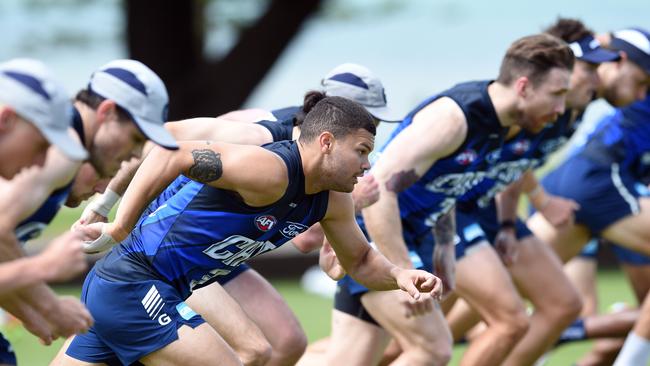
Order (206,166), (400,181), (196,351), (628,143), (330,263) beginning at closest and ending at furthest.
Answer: (206,166)
(196,351)
(330,263)
(400,181)
(628,143)

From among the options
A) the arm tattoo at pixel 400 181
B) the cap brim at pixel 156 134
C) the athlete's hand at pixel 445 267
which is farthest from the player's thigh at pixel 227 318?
the cap brim at pixel 156 134

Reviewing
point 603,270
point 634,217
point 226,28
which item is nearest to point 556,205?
point 634,217

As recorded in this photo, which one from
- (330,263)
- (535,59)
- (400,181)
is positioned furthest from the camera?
(535,59)

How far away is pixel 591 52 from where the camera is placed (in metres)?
7.56

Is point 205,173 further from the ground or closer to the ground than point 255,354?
further from the ground

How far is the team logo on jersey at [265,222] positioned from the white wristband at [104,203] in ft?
2.78

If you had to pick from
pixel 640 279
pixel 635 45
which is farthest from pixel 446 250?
pixel 640 279

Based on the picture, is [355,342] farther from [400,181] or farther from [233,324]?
[233,324]

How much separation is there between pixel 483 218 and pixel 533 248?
38 cm

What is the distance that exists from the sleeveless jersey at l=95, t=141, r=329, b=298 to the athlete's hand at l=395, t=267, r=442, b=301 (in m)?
0.46

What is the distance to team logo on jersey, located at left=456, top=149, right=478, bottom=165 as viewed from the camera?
6.50 metres

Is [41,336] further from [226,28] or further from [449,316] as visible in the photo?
[226,28]

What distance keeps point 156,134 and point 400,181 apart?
6.85ft

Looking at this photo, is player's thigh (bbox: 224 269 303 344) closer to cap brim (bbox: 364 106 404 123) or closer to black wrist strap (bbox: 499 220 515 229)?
cap brim (bbox: 364 106 404 123)
